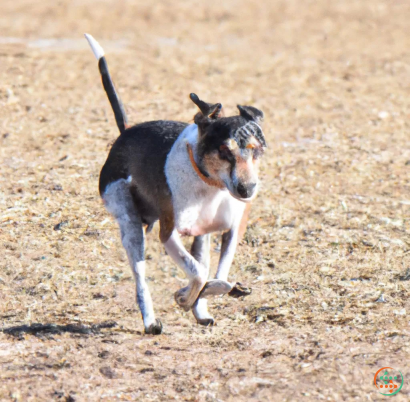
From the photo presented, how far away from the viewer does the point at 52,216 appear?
6.83 m

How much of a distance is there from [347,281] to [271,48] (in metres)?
7.17

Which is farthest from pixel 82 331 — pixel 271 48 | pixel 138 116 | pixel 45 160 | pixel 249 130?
pixel 271 48

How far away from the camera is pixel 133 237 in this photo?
17.0ft

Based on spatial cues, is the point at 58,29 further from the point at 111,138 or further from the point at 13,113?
the point at 111,138

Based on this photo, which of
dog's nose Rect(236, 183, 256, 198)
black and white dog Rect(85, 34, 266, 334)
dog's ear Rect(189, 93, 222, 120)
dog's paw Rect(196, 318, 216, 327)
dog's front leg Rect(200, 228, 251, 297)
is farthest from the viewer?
dog's paw Rect(196, 318, 216, 327)

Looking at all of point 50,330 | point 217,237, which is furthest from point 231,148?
point 217,237

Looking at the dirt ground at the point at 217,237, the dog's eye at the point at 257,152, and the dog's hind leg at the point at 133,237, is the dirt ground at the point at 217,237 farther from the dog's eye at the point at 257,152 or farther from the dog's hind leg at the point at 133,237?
the dog's eye at the point at 257,152

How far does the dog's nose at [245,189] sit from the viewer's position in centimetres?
436

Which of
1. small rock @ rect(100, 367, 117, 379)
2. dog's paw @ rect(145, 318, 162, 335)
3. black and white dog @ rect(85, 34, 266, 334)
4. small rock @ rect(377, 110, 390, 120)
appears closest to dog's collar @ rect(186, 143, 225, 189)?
black and white dog @ rect(85, 34, 266, 334)

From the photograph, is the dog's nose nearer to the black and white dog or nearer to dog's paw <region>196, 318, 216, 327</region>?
the black and white dog

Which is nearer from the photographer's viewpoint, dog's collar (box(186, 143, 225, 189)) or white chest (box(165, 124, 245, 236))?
dog's collar (box(186, 143, 225, 189))

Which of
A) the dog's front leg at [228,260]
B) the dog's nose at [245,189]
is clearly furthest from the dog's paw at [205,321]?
the dog's nose at [245,189]

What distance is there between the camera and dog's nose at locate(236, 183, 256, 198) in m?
4.36

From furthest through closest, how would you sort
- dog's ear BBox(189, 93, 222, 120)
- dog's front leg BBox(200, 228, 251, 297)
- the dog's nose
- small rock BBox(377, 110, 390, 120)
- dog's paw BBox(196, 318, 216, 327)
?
small rock BBox(377, 110, 390, 120), dog's paw BBox(196, 318, 216, 327), dog's front leg BBox(200, 228, 251, 297), dog's ear BBox(189, 93, 222, 120), the dog's nose
